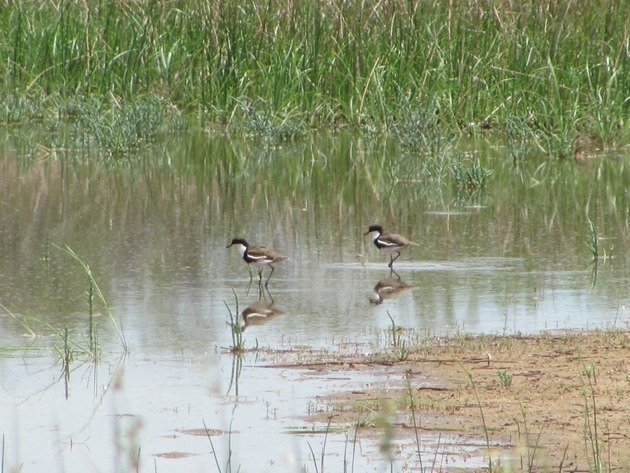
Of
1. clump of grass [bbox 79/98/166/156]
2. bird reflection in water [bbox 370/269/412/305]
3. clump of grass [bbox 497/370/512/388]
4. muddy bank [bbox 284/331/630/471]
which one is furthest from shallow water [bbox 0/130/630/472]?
clump of grass [bbox 497/370/512/388]

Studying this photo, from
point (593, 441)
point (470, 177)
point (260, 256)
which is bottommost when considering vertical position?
point (593, 441)

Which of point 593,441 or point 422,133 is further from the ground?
point 422,133

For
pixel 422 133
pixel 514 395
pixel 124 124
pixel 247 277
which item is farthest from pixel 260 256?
pixel 124 124

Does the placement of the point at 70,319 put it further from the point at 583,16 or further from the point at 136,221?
the point at 583,16

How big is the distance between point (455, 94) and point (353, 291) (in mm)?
8789

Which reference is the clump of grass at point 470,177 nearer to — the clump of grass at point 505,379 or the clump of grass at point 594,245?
the clump of grass at point 594,245

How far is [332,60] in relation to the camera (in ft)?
61.0

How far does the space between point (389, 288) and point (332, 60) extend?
29.8ft

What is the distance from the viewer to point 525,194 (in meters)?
13.7

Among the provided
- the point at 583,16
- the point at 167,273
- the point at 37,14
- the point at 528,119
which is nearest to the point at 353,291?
the point at 167,273

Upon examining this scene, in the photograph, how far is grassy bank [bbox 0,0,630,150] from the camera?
58.5 feet

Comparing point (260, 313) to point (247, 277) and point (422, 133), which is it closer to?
point (247, 277)

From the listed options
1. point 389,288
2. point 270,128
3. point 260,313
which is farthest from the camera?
point 270,128

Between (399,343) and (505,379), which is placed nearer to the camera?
(505,379)
